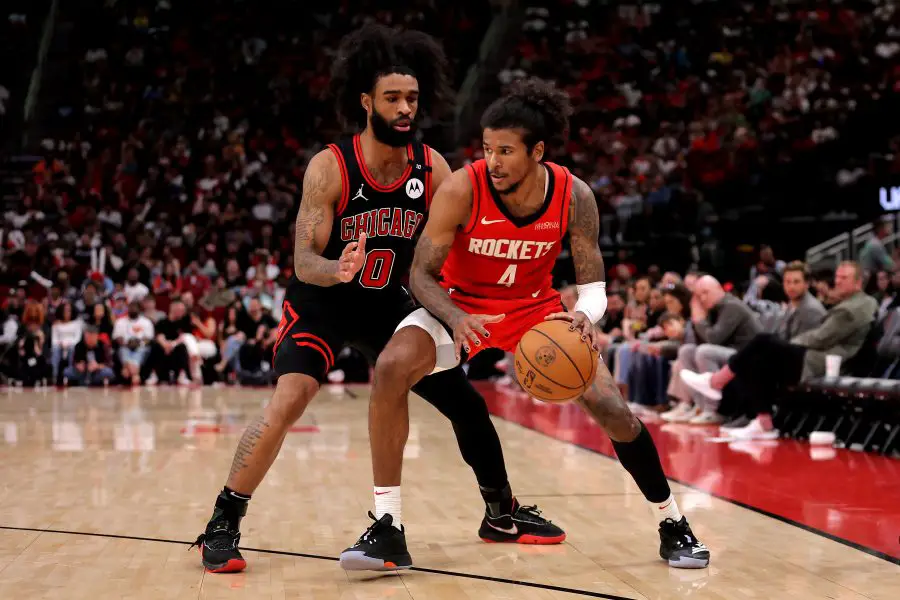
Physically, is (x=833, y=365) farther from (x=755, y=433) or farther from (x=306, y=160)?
(x=306, y=160)

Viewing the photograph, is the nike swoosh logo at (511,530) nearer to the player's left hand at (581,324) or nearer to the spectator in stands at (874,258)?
the player's left hand at (581,324)

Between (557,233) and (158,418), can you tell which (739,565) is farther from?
(158,418)

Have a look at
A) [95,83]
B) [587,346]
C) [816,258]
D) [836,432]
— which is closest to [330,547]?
[587,346]

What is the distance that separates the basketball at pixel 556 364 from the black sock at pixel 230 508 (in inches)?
45.0

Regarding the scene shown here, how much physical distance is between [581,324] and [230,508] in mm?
1453

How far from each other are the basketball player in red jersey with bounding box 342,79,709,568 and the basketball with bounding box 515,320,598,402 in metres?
0.11

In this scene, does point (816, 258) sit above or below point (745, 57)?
below

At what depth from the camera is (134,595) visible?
368 centimetres

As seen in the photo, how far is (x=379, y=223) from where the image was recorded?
4.45 meters

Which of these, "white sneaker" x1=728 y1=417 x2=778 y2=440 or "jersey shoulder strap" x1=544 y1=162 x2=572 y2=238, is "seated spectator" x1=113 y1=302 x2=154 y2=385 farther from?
"jersey shoulder strap" x1=544 y1=162 x2=572 y2=238

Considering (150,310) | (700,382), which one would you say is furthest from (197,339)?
(700,382)

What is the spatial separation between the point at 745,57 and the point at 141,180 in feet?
39.2

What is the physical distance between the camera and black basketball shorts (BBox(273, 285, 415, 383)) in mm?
4277

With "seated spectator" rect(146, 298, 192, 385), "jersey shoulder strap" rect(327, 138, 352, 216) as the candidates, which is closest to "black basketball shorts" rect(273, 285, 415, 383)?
"jersey shoulder strap" rect(327, 138, 352, 216)
